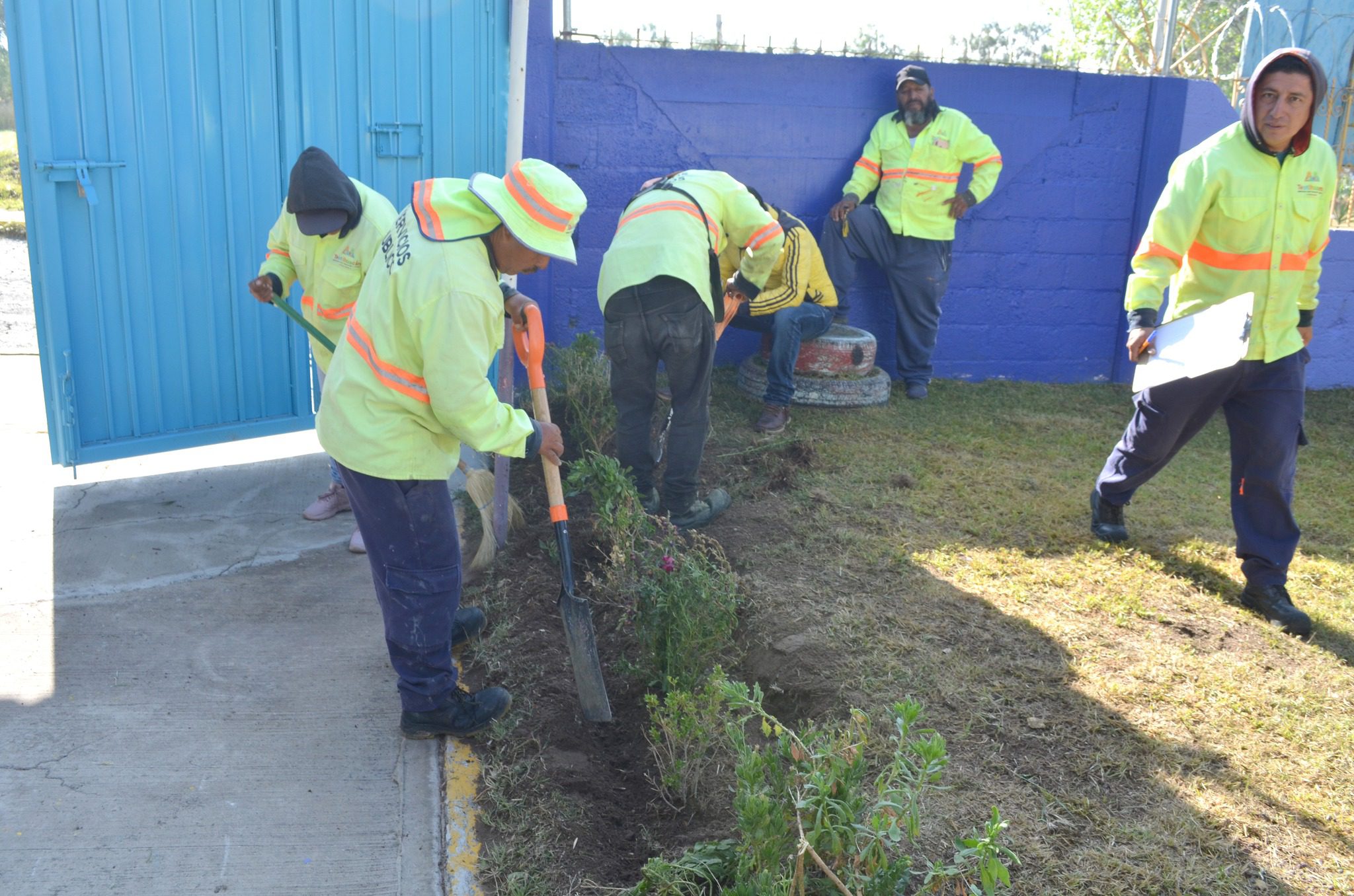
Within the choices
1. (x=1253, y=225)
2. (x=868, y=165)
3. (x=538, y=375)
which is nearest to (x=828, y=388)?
(x=868, y=165)

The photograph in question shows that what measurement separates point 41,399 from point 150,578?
3046mm

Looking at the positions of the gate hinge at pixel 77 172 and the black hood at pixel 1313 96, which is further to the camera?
the gate hinge at pixel 77 172

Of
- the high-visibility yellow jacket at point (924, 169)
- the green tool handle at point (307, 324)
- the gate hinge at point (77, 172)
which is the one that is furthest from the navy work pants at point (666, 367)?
the high-visibility yellow jacket at point (924, 169)

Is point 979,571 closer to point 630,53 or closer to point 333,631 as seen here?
point 333,631

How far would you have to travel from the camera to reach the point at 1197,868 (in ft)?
9.39

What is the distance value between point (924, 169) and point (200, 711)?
5.69m

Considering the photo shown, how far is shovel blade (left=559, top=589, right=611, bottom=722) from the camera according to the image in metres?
3.50

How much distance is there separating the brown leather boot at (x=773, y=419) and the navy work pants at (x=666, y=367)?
1528 mm

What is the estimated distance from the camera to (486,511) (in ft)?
15.7

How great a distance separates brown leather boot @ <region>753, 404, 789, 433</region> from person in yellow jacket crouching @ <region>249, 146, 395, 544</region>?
282 centimetres

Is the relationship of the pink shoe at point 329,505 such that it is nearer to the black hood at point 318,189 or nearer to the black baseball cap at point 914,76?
the black hood at point 318,189

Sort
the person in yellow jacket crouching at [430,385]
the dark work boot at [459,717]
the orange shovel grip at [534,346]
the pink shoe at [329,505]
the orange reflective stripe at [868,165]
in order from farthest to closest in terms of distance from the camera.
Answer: the orange reflective stripe at [868,165] < the pink shoe at [329,505] < the orange shovel grip at [534,346] < the dark work boot at [459,717] < the person in yellow jacket crouching at [430,385]

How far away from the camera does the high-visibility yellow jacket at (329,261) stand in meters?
4.33

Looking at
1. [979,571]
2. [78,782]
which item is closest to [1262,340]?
[979,571]
